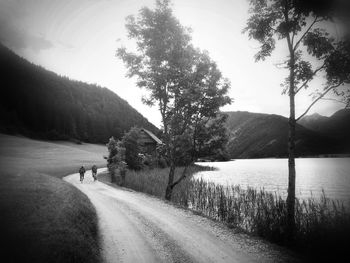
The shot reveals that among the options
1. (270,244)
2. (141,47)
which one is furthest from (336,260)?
(141,47)

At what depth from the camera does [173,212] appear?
52.9ft

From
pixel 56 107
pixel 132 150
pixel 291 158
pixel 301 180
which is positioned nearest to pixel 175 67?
pixel 291 158

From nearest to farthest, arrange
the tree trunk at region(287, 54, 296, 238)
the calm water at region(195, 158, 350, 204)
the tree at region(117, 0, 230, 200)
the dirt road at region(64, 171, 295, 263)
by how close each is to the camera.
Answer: the dirt road at region(64, 171, 295, 263) → the tree trunk at region(287, 54, 296, 238) → the tree at region(117, 0, 230, 200) → the calm water at region(195, 158, 350, 204)

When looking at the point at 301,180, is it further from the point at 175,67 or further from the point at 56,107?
the point at 56,107

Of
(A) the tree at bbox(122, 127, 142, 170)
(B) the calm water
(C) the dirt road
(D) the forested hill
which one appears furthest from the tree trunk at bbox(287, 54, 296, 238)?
(D) the forested hill

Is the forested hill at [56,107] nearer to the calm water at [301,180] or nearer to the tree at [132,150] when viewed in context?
the tree at [132,150]

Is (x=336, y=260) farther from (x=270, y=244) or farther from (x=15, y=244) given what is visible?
(x=15, y=244)

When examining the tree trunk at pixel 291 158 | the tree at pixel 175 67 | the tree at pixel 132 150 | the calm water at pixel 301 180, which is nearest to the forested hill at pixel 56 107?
the tree at pixel 132 150

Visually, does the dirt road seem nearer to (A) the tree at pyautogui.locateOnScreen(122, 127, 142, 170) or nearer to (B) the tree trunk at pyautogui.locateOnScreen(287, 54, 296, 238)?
(B) the tree trunk at pyautogui.locateOnScreen(287, 54, 296, 238)

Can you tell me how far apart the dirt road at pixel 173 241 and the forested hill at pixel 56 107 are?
111 meters

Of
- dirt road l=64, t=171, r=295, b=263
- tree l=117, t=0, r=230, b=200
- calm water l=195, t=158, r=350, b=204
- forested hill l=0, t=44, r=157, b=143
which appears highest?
forested hill l=0, t=44, r=157, b=143

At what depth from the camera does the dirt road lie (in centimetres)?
875

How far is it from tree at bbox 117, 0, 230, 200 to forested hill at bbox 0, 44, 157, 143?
337ft

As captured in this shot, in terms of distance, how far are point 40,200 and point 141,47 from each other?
16.3 meters
